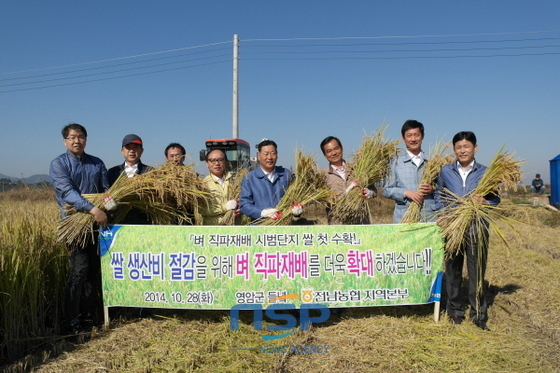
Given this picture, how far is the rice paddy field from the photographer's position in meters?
2.28

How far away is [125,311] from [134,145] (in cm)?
149

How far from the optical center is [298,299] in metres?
2.72

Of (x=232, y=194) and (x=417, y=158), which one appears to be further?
(x=232, y=194)

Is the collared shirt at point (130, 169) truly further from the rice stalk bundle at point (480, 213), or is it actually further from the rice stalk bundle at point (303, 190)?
the rice stalk bundle at point (480, 213)

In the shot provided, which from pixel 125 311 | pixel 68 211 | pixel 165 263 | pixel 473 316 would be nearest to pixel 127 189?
pixel 68 211

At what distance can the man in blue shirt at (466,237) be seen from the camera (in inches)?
110

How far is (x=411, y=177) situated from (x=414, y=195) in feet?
0.69

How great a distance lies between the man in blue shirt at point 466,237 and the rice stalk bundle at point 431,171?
13 cm

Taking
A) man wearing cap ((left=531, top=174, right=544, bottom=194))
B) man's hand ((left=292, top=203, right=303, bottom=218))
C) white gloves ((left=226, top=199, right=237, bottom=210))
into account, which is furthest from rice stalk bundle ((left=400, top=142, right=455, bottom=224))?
man wearing cap ((left=531, top=174, right=544, bottom=194))

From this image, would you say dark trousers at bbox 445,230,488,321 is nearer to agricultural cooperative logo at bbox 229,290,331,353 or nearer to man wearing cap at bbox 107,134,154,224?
agricultural cooperative logo at bbox 229,290,331,353

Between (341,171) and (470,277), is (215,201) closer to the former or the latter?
(341,171)

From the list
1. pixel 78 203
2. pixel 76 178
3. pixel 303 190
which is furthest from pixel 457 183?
pixel 76 178

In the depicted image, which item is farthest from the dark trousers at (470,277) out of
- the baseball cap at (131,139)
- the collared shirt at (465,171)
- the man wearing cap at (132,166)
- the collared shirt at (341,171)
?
the baseball cap at (131,139)

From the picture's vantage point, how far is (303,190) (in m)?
3.05
